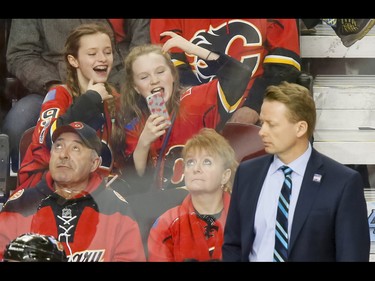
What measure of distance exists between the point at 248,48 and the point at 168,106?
0.56 m

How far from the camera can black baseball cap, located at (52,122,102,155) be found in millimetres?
4355

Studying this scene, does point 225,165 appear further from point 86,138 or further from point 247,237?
point 86,138

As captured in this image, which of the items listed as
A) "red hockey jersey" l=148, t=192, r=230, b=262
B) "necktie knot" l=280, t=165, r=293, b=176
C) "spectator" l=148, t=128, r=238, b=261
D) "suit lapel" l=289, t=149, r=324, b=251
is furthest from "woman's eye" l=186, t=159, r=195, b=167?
"suit lapel" l=289, t=149, r=324, b=251

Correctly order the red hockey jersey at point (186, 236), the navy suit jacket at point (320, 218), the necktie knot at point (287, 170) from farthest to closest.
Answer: the red hockey jersey at point (186, 236) → the necktie knot at point (287, 170) → the navy suit jacket at point (320, 218)

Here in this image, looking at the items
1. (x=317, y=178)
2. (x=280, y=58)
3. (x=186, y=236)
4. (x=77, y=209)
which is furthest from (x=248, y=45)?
(x=77, y=209)

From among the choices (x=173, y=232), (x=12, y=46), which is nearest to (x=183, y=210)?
(x=173, y=232)

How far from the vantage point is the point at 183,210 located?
4.32 metres

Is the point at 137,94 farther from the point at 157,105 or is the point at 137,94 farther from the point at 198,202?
the point at 198,202

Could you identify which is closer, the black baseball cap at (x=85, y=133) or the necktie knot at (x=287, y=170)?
the necktie knot at (x=287, y=170)

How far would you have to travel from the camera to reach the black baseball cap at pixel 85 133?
4355 millimetres

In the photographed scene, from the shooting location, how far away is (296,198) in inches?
162

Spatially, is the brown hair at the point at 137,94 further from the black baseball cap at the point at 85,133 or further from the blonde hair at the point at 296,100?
the blonde hair at the point at 296,100

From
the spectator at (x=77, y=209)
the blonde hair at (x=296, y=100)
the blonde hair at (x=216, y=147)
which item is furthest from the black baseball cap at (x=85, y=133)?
the blonde hair at (x=296, y=100)
